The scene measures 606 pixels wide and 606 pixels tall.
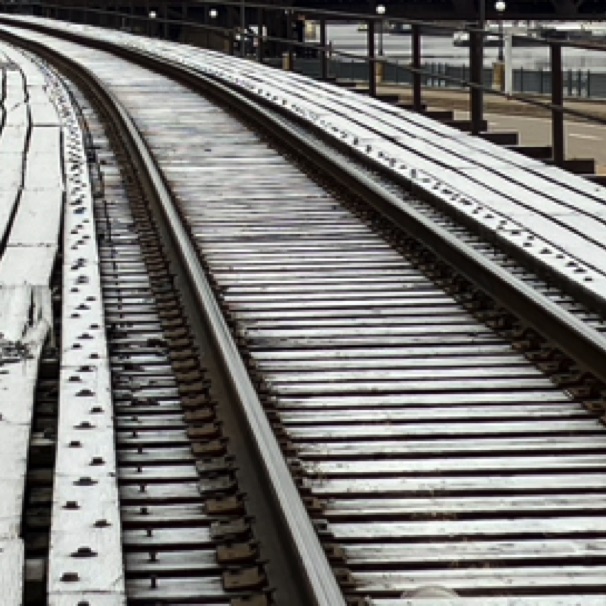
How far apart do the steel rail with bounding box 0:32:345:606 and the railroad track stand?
0.5 inches

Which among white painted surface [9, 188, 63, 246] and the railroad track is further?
white painted surface [9, 188, 63, 246]

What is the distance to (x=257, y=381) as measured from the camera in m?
7.42

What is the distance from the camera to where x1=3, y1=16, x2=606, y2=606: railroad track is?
202 inches

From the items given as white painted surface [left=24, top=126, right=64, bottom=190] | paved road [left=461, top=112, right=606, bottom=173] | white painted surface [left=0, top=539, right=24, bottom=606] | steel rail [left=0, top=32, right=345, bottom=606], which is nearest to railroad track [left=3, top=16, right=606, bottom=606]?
steel rail [left=0, top=32, right=345, bottom=606]

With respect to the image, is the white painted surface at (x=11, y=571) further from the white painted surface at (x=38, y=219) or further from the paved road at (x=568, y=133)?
the paved road at (x=568, y=133)

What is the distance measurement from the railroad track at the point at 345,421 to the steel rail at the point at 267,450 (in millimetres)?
13

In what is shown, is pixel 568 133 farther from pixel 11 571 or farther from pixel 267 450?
pixel 11 571

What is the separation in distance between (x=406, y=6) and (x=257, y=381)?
173 feet

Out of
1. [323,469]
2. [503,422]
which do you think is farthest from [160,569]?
[503,422]

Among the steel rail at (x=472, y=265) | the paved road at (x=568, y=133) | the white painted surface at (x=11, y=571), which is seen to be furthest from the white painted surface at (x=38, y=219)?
the paved road at (x=568, y=133)

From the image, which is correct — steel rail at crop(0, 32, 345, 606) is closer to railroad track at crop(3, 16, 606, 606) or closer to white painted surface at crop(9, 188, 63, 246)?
railroad track at crop(3, 16, 606, 606)

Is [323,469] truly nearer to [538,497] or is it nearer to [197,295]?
[538,497]

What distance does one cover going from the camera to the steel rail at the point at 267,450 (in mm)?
A: 4668

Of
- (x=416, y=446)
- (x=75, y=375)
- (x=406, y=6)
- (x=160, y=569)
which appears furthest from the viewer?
(x=406, y=6)
